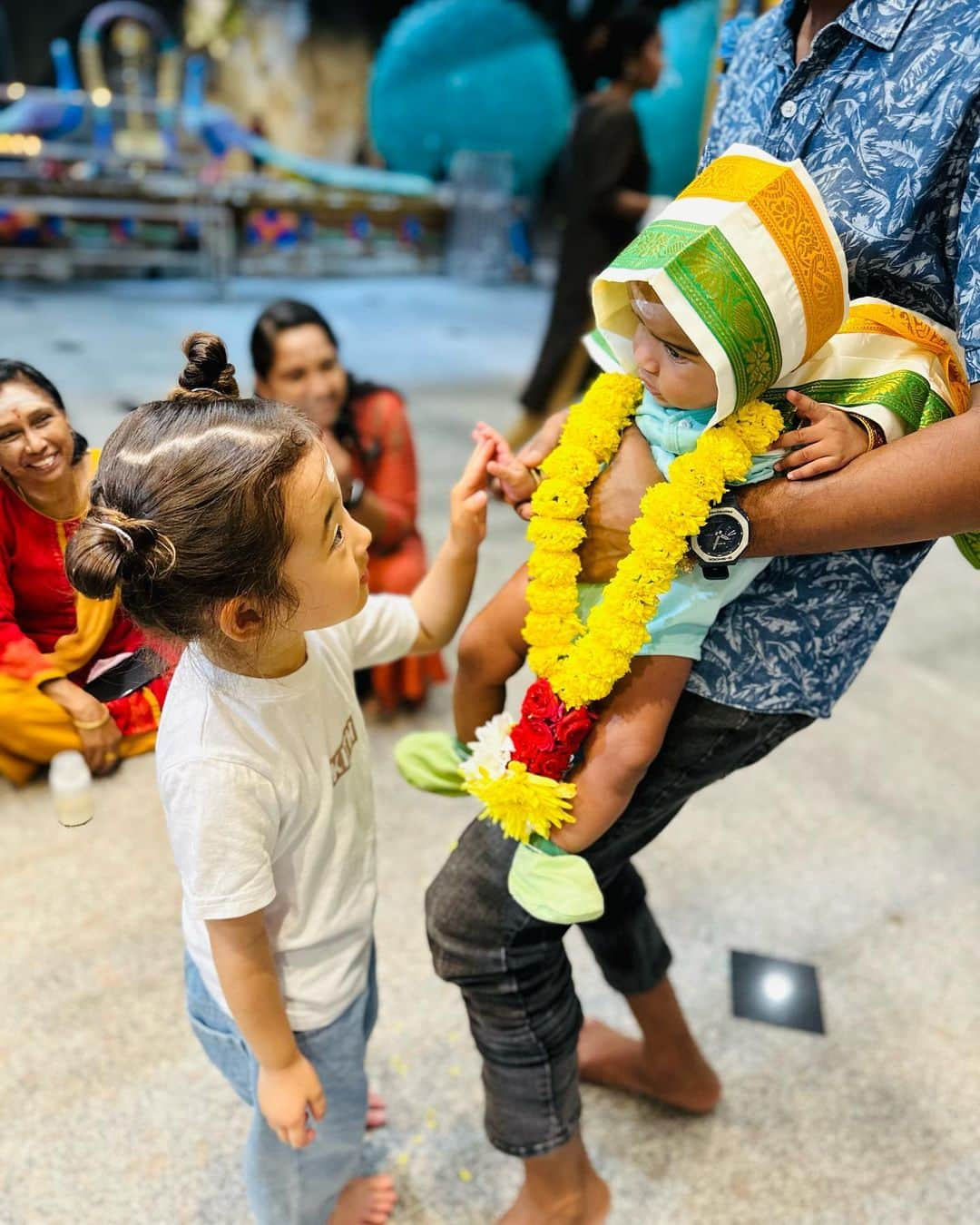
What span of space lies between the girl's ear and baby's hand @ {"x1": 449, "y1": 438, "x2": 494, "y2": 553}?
25 centimetres

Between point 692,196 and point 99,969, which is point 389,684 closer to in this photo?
point 99,969

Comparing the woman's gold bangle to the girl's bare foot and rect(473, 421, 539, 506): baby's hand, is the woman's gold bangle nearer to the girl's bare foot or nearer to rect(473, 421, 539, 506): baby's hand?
rect(473, 421, 539, 506): baby's hand

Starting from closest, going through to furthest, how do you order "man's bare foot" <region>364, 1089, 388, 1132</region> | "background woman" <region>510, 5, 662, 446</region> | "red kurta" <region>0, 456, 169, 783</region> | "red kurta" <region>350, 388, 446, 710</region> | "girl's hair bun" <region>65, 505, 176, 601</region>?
"girl's hair bun" <region>65, 505, 176, 601</region>, "red kurta" <region>0, 456, 169, 783</region>, "man's bare foot" <region>364, 1089, 388, 1132</region>, "red kurta" <region>350, 388, 446, 710</region>, "background woman" <region>510, 5, 662, 446</region>

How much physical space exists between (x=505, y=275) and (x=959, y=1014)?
7823mm

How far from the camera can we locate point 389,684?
2.20m

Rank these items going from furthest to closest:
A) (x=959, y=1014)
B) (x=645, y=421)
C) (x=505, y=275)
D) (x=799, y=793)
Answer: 1. (x=505, y=275)
2. (x=799, y=793)
3. (x=959, y=1014)
4. (x=645, y=421)

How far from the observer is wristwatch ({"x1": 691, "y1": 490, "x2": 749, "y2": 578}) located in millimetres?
750

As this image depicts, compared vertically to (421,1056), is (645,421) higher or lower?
higher

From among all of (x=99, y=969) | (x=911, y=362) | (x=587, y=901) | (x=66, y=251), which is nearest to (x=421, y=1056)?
(x=99, y=969)

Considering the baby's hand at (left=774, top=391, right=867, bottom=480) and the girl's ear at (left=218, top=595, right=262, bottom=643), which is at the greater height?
the baby's hand at (left=774, top=391, right=867, bottom=480)

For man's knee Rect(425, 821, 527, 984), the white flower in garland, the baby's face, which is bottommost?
man's knee Rect(425, 821, 527, 984)

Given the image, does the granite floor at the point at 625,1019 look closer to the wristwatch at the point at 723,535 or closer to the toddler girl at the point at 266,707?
the toddler girl at the point at 266,707

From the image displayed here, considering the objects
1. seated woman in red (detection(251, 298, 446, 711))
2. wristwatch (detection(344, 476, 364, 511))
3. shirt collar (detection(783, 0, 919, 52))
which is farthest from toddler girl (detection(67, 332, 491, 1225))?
seated woman in red (detection(251, 298, 446, 711))

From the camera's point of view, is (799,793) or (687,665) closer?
(687,665)
